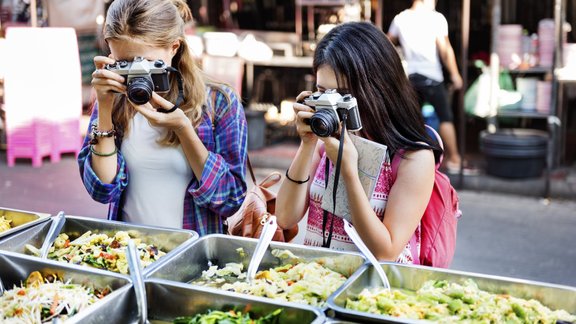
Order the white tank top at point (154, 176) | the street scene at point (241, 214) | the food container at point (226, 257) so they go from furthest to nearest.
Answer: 1. the white tank top at point (154, 176)
2. the food container at point (226, 257)
3. the street scene at point (241, 214)

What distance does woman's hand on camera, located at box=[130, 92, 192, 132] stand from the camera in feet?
7.44

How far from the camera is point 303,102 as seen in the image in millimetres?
2277

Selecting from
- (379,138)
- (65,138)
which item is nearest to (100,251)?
(379,138)

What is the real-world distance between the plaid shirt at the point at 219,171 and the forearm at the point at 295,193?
0.52 feet

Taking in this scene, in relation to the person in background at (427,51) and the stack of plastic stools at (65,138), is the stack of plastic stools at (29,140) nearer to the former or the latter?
the stack of plastic stools at (65,138)

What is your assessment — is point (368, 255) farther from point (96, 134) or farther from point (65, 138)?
point (65, 138)

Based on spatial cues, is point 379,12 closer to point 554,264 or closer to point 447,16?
point 447,16

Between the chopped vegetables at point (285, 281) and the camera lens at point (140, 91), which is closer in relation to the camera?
the chopped vegetables at point (285, 281)

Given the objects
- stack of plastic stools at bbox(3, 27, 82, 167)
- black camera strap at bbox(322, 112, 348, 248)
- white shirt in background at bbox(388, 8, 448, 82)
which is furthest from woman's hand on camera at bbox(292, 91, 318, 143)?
stack of plastic stools at bbox(3, 27, 82, 167)

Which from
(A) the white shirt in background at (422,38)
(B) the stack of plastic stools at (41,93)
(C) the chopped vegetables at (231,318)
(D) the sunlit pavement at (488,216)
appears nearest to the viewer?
(C) the chopped vegetables at (231,318)

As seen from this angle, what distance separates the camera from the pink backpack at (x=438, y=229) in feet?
7.76

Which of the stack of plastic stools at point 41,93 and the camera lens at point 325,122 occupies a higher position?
the camera lens at point 325,122

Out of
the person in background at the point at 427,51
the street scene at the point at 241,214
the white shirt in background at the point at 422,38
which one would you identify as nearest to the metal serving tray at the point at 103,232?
the street scene at the point at 241,214

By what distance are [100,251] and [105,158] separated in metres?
0.40
